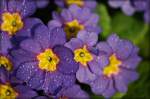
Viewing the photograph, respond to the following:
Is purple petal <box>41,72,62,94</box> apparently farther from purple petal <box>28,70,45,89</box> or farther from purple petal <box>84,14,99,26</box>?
purple petal <box>84,14,99,26</box>

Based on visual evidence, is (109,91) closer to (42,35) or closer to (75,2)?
(42,35)

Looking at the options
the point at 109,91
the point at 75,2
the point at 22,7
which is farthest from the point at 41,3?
the point at 109,91

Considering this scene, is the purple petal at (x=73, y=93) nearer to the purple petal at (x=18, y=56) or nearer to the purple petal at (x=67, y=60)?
the purple petal at (x=67, y=60)

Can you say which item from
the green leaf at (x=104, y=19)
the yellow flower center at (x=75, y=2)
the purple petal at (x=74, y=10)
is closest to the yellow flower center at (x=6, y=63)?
the purple petal at (x=74, y=10)

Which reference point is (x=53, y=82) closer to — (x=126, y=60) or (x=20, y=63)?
(x=20, y=63)

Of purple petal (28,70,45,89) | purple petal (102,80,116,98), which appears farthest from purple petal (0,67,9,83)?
purple petal (102,80,116,98)

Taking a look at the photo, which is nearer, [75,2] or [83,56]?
[83,56]
